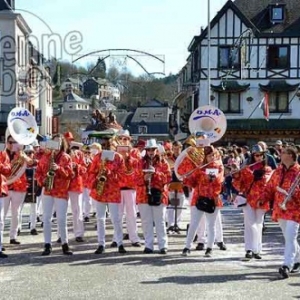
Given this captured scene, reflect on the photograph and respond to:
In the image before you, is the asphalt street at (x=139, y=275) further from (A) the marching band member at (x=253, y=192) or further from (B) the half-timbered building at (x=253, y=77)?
(B) the half-timbered building at (x=253, y=77)

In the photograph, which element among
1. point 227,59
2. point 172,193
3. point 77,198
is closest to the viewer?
point 77,198

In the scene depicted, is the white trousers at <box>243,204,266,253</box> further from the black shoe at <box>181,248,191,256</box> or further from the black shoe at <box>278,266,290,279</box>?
the black shoe at <box>278,266,290,279</box>

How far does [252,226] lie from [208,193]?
2.79 feet

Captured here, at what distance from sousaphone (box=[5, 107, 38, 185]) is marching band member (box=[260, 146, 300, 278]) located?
171 inches

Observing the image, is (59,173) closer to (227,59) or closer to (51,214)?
(51,214)

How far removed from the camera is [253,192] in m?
10.0

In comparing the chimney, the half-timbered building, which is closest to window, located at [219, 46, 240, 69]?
the half-timbered building

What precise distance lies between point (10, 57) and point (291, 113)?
17.7 meters

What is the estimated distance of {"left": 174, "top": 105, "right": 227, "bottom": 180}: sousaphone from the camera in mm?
10812

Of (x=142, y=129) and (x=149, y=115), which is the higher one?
(x=149, y=115)

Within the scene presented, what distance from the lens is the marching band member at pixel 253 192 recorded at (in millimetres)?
10086

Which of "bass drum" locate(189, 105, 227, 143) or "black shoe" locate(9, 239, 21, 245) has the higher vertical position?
"bass drum" locate(189, 105, 227, 143)

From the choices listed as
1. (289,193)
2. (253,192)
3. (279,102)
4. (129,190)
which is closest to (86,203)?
(129,190)

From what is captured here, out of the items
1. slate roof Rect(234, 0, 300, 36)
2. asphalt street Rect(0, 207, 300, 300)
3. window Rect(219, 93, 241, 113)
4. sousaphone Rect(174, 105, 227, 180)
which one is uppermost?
slate roof Rect(234, 0, 300, 36)
